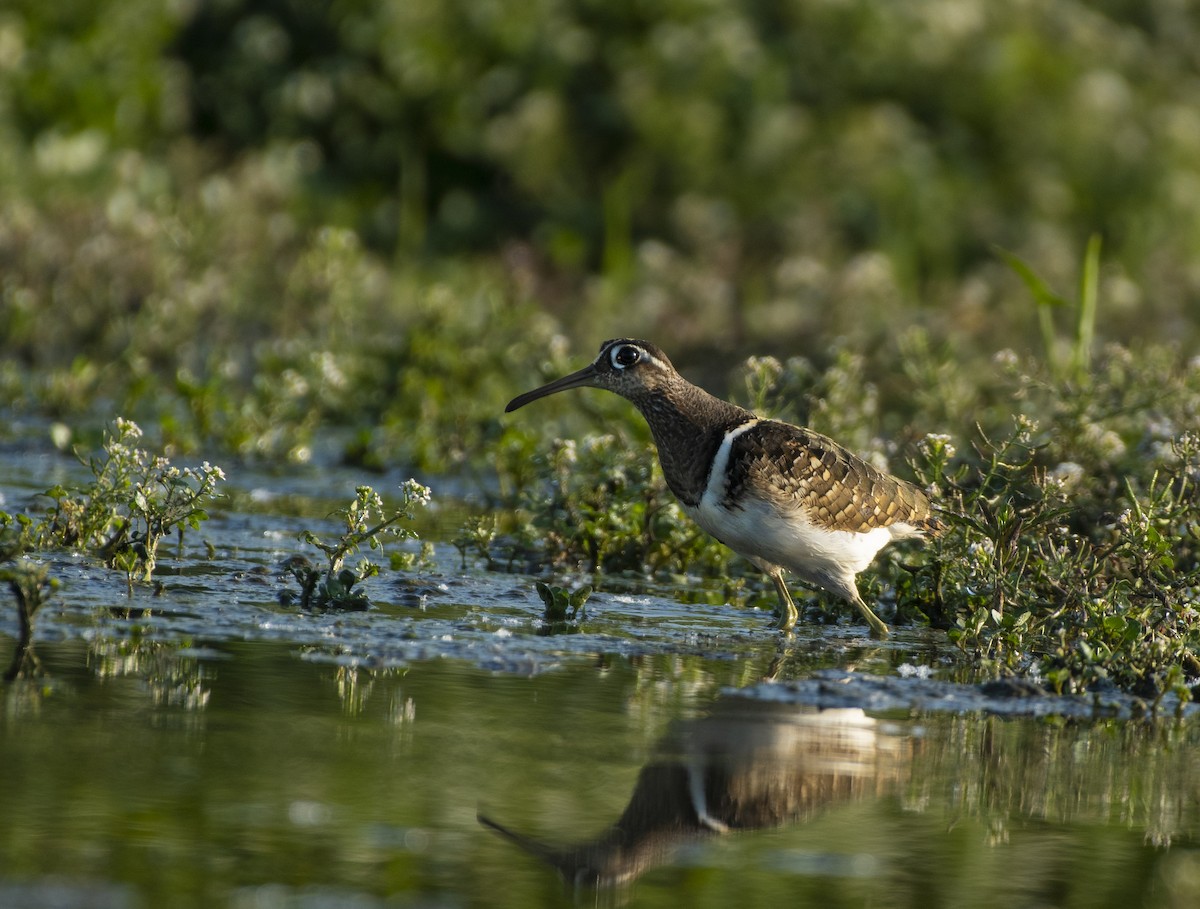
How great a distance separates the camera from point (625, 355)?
8.48 meters

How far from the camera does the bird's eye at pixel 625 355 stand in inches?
333

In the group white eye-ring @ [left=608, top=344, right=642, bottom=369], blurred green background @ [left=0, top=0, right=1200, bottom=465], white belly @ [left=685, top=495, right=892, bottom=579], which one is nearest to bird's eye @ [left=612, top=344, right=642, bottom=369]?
white eye-ring @ [left=608, top=344, right=642, bottom=369]

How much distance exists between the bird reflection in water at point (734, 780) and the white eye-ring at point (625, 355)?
8.27ft

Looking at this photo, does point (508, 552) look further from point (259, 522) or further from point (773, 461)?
point (773, 461)

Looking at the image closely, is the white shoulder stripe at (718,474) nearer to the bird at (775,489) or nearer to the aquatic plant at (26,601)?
the bird at (775,489)

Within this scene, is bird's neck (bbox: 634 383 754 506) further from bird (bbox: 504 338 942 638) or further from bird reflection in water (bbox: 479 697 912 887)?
bird reflection in water (bbox: 479 697 912 887)

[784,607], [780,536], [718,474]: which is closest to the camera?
[780,536]

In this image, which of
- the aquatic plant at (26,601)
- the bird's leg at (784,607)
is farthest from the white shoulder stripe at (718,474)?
the aquatic plant at (26,601)

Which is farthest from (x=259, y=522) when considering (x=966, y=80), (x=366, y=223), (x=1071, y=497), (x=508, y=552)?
(x=966, y=80)

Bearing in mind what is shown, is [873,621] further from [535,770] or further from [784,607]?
[535,770]

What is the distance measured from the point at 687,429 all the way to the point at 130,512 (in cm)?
232

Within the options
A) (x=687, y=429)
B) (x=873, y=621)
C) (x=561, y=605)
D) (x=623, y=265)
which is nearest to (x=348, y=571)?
(x=561, y=605)

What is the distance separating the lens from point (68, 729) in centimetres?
526

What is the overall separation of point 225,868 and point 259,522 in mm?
5368
